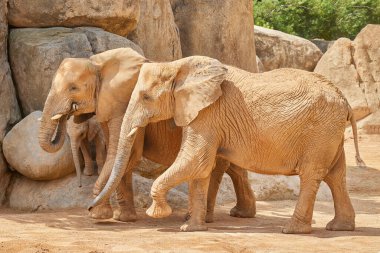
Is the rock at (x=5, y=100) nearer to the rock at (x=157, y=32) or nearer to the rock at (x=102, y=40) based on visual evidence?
the rock at (x=102, y=40)

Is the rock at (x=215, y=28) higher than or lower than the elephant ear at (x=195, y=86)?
lower

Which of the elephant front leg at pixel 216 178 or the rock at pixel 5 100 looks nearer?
the elephant front leg at pixel 216 178

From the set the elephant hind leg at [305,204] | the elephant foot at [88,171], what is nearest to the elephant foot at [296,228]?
the elephant hind leg at [305,204]

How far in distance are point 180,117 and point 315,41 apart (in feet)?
48.0

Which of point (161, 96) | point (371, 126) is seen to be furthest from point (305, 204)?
point (371, 126)

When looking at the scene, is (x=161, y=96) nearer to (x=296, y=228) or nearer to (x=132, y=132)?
(x=132, y=132)

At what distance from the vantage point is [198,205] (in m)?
8.81

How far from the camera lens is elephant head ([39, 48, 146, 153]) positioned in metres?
9.43

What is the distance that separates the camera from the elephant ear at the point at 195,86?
28.7 ft

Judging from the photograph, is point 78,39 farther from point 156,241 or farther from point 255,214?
point 156,241

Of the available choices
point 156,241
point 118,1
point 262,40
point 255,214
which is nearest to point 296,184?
point 255,214

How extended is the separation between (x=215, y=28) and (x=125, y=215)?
18.7 ft

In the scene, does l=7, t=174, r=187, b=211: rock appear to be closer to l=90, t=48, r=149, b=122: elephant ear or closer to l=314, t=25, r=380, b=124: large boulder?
l=90, t=48, r=149, b=122: elephant ear

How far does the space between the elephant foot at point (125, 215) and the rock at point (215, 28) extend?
212 inches
